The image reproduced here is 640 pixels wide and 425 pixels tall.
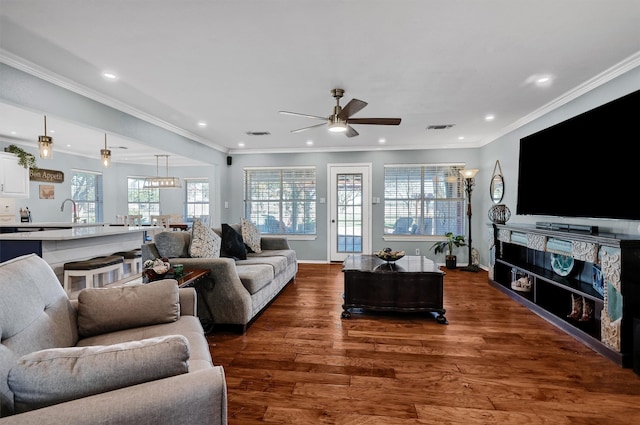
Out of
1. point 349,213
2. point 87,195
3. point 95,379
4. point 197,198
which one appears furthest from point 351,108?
point 87,195

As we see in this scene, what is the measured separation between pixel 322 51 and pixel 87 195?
→ 7.89 m

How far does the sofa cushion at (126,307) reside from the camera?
65.8 inches

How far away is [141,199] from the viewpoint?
883cm

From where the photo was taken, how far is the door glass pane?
256 inches

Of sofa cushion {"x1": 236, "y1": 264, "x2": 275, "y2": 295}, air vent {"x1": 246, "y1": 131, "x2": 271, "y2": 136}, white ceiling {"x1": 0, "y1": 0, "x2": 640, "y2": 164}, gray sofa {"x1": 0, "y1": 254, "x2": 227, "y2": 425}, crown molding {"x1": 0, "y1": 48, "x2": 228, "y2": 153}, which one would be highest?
air vent {"x1": 246, "y1": 131, "x2": 271, "y2": 136}

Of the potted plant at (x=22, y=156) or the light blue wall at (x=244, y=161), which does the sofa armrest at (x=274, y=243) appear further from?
the potted plant at (x=22, y=156)

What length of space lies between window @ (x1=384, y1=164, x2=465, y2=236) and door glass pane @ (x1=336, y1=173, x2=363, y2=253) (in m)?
0.55

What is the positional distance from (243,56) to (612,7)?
252cm

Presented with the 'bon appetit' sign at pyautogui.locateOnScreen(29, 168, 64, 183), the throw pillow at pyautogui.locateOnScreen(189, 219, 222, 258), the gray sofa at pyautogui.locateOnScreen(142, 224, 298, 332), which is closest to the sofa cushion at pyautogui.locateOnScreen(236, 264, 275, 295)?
the gray sofa at pyautogui.locateOnScreen(142, 224, 298, 332)

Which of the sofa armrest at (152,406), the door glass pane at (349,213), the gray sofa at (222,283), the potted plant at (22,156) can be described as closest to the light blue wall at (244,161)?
the door glass pane at (349,213)

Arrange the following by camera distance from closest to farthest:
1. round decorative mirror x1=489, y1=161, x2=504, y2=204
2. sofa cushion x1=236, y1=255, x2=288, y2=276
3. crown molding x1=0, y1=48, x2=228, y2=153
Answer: crown molding x1=0, y1=48, x2=228, y2=153 < sofa cushion x1=236, y1=255, x2=288, y2=276 < round decorative mirror x1=489, y1=161, x2=504, y2=204

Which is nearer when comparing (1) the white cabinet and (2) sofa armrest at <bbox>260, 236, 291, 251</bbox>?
(2) sofa armrest at <bbox>260, 236, 291, 251</bbox>

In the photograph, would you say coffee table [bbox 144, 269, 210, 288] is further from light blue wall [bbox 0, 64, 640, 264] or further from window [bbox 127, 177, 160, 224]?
window [bbox 127, 177, 160, 224]

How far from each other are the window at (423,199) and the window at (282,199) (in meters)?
1.61
